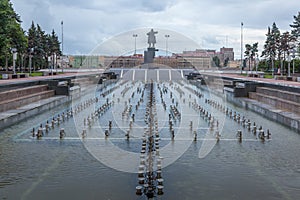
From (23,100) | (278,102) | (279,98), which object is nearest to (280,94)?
(279,98)

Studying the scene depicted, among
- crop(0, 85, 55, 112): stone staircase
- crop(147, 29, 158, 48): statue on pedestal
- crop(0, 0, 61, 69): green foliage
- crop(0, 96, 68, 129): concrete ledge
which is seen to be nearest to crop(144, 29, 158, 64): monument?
crop(147, 29, 158, 48): statue on pedestal

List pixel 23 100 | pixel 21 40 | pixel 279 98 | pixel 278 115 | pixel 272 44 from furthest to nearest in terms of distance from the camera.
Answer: pixel 272 44 < pixel 21 40 < pixel 279 98 < pixel 23 100 < pixel 278 115

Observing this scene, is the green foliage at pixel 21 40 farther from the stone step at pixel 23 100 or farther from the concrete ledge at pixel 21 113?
the concrete ledge at pixel 21 113

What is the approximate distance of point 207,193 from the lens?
21.7ft

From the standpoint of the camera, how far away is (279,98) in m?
18.0

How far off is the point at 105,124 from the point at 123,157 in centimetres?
503

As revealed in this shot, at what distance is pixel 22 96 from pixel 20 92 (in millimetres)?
276

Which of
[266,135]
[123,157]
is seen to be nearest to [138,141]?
[123,157]

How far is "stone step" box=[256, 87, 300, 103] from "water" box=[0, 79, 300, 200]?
3540 mm

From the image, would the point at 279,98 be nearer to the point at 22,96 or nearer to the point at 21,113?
the point at 21,113

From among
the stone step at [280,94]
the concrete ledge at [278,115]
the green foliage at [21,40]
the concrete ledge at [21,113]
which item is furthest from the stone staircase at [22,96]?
the stone step at [280,94]

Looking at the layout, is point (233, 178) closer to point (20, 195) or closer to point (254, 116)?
point (20, 195)

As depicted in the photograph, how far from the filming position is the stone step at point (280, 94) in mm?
15992

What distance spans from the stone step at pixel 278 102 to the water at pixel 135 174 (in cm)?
254
